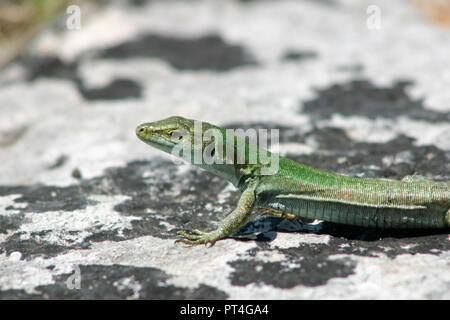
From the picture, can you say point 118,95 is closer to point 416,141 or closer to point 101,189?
point 101,189

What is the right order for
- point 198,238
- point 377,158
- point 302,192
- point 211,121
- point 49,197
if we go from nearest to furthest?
point 198,238 < point 302,192 < point 49,197 < point 377,158 < point 211,121

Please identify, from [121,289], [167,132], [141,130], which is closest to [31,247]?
[121,289]

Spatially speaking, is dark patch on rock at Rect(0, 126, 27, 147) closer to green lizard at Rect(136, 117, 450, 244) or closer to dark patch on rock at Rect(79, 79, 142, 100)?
dark patch on rock at Rect(79, 79, 142, 100)

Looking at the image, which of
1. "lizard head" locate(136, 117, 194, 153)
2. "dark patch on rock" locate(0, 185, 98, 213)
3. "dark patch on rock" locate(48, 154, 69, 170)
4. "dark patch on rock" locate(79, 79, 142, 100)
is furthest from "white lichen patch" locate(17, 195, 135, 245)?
"dark patch on rock" locate(79, 79, 142, 100)

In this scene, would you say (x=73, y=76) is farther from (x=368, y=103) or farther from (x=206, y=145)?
(x=206, y=145)

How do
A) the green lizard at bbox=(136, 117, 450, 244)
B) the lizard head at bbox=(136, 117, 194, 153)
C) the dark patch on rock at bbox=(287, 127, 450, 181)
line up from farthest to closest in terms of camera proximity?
1. the dark patch on rock at bbox=(287, 127, 450, 181)
2. the lizard head at bbox=(136, 117, 194, 153)
3. the green lizard at bbox=(136, 117, 450, 244)

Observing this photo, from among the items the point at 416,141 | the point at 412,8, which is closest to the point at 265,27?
the point at 412,8
